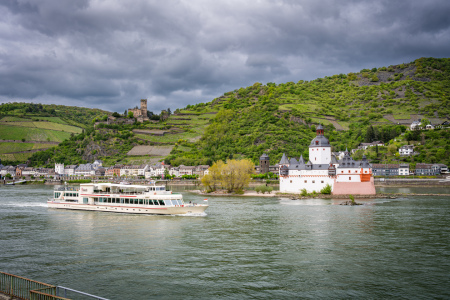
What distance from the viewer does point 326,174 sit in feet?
227

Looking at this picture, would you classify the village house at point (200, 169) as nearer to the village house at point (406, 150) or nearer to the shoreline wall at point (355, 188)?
the village house at point (406, 150)

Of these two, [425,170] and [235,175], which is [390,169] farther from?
[235,175]

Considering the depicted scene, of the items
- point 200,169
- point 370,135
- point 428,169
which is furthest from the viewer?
point 370,135

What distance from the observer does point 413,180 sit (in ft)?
329

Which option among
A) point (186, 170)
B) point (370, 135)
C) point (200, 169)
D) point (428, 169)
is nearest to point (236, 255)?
point (428, 169)

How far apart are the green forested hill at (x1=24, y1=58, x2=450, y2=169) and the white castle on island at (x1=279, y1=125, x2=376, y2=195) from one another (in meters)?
48.8

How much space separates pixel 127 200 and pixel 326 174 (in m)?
36.4

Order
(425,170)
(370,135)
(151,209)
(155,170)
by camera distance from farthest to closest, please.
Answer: (155,170)
(370,135)
(425,170)
(151,209)

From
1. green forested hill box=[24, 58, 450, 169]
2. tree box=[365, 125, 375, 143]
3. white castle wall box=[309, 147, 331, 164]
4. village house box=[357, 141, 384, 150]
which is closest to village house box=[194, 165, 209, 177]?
green forested hill box=[24, 58, 450, 169]

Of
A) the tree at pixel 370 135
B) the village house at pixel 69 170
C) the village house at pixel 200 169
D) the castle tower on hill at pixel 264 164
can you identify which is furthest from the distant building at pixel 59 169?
the tree at pixel 370 135

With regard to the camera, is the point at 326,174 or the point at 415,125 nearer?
the point at 326,174

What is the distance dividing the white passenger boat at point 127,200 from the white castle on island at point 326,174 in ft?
104

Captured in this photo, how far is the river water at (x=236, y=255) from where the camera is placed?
18859 mm

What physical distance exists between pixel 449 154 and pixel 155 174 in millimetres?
92535
